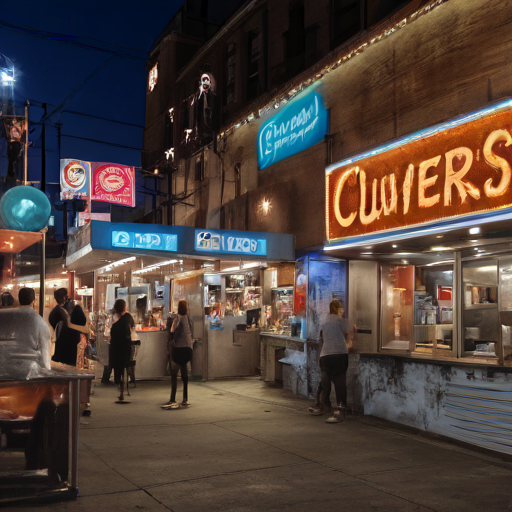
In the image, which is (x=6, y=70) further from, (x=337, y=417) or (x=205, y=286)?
(x=337, y=417)

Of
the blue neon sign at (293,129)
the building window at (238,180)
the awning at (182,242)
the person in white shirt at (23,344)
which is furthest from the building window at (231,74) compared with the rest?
the person in white shirt at (23,344)

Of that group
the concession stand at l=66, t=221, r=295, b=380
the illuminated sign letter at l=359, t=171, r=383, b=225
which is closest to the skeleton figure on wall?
the concession stand at l=66, t=221, r=295, b=380

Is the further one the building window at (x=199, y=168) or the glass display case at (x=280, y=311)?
the building window at (x=199, y=168)

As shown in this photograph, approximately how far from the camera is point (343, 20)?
12367mm

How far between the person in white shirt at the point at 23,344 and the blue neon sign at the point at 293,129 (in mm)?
7843

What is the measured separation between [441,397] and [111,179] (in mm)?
16294

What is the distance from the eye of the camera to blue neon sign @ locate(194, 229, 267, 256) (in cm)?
1184

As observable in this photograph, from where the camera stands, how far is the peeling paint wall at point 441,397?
770 centimetres

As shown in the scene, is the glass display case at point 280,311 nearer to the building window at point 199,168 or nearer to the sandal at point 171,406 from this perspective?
the sandal at point 171,406

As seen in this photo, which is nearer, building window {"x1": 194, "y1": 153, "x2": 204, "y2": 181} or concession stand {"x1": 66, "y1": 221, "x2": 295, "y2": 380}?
concession stand {"x1": 66, "y1": 221, "x2": 295, "y2": 380}

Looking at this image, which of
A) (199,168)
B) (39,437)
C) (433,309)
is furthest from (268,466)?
(199,168)

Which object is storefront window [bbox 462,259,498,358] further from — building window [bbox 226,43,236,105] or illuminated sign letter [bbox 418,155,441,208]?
building window [bbox 226,43,236,105]

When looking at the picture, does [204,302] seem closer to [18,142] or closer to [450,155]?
[18,142]

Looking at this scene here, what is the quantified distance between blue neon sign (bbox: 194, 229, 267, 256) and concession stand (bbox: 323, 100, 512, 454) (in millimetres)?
1761
